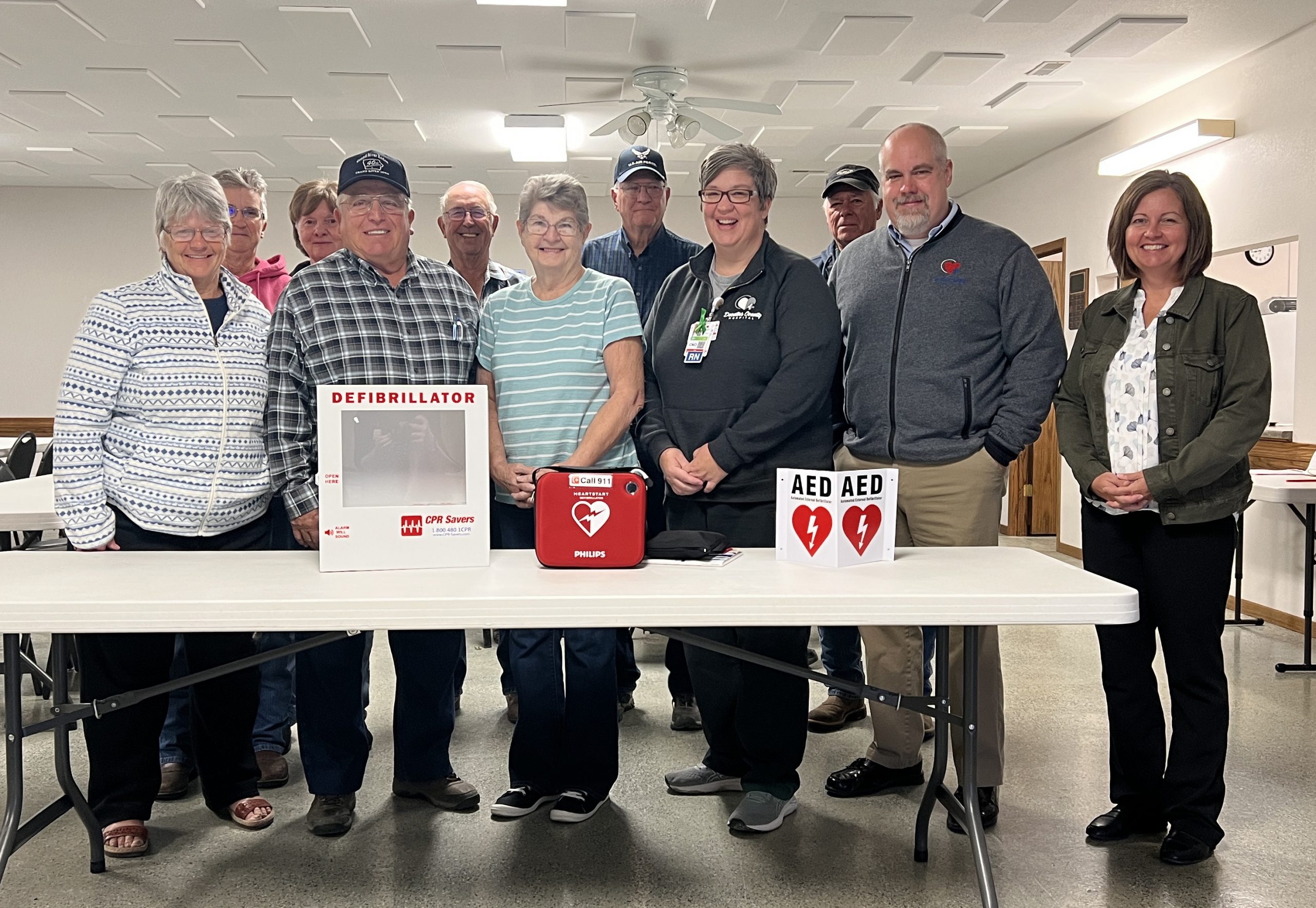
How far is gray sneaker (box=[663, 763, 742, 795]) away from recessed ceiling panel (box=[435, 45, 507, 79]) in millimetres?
4171

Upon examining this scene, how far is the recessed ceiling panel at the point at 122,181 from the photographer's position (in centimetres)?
920

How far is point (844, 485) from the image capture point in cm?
206

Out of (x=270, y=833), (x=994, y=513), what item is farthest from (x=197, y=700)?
(x=994, y=513)

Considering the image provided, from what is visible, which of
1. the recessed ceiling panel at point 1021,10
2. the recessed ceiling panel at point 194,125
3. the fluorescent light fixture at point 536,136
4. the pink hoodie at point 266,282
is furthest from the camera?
the recessed ceiling panel at point 194,125

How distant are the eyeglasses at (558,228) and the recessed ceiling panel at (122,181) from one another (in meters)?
8.08

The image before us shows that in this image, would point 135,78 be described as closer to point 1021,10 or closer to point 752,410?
point 1021,10

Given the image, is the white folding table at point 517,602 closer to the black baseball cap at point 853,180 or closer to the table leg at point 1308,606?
the black baseball cap at point 853,180

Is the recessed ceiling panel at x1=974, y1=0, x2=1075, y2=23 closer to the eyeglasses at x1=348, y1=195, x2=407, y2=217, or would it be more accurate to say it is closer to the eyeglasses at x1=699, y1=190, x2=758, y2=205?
the eyeglasses at x1=699, y1=190, x2=758, y2=205

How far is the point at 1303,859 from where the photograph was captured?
246 cm

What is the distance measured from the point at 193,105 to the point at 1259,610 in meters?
6.99

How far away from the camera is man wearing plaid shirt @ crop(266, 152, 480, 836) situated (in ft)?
7.98

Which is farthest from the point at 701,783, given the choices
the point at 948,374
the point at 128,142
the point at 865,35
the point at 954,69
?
the point at 128,142

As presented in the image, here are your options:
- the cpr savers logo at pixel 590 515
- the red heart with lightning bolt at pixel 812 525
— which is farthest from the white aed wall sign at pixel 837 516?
the cpr savers logo at pixel 590 515

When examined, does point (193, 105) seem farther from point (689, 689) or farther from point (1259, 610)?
point (1259, 610)
